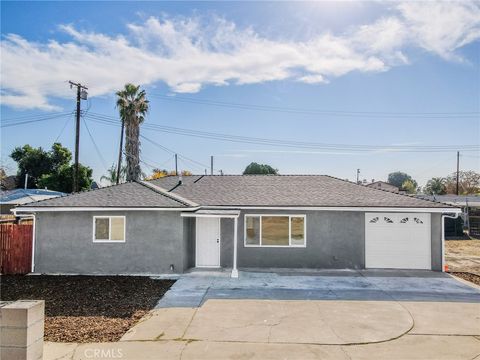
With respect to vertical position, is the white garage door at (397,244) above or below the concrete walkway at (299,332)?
above

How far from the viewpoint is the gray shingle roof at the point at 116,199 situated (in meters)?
13.6

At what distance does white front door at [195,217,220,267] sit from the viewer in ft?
48.6

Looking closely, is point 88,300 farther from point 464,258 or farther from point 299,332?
point 464,258

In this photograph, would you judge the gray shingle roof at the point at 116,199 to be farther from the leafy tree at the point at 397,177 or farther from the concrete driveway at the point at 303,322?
the leafy tree at the point at 397,177

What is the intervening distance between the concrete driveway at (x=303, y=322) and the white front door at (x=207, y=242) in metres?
1.96

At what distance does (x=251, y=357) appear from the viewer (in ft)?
21.9

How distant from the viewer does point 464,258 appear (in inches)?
714

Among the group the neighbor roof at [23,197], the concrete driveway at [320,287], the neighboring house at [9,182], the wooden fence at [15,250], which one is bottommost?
the concrete driveway at [320,287]

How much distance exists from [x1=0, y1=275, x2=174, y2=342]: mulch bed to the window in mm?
1507

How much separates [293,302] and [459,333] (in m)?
3.99

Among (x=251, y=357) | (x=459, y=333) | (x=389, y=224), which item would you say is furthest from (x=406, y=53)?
(x=251, y=357)

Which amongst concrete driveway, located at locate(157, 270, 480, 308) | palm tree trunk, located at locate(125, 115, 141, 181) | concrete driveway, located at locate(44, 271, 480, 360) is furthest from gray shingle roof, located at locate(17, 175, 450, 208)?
palm tree trunk, located at locate(125, 115, 141, 181)

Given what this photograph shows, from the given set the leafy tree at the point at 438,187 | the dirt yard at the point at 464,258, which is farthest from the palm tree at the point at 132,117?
the leafy tree at the point at 438,187

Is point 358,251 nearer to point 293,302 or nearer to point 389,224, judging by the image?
point 389,224
